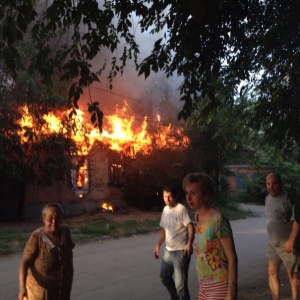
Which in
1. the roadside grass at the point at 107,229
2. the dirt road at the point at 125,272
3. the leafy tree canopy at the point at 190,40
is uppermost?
the leafy tree canopy at the point at 190,40

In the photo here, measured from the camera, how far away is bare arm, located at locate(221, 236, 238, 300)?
3372mm

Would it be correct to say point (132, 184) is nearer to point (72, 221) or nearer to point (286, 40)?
point (72, 221)

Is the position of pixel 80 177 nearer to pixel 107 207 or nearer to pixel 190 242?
pixel 107 207

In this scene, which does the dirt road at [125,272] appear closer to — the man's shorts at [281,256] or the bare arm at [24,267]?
the man's shorts at [281,256]

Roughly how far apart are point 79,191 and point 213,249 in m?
18.1

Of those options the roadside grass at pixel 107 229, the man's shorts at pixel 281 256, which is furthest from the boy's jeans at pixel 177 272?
the roadside grass at pixel 107 229

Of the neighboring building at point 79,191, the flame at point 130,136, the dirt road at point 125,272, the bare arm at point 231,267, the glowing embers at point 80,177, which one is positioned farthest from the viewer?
the flame at point 130,136

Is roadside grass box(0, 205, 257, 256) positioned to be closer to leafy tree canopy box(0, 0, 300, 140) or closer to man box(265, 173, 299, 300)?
leafy tree canopy box(0, 0, 300, 140)

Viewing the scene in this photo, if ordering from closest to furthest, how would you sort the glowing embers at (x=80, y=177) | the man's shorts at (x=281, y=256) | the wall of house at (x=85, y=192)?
1. the man's shorts at (x=281, y=256)
2. the wall of house at (x=85, y=192)
3. the glowing embers at (x=80, y=177)

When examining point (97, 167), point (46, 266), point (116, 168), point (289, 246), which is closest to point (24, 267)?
point (46, 266)

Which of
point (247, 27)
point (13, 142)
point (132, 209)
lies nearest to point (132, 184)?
point (132, 209)

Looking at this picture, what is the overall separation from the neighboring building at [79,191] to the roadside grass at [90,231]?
6.19 feet

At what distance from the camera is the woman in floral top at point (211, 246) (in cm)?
342

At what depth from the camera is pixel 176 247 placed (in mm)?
5512
